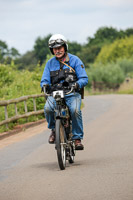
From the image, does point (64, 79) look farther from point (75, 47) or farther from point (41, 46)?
point (41, 46)

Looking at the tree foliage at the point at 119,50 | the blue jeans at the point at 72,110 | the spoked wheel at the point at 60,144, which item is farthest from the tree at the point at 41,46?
the spoked wheel at the point at 60,144

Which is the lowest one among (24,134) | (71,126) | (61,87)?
(24,134)

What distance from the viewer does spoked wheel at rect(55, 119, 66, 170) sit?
6988mm

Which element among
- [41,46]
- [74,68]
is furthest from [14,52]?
[74,68]

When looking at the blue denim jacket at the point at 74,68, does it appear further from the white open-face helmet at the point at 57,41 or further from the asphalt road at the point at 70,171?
the asphalt road at the point at 70,171

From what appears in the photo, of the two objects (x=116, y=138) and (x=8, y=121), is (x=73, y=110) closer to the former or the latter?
(x=116, y=138)

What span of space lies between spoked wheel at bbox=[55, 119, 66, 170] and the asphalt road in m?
0.17

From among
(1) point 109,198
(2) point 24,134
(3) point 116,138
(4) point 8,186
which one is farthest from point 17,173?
(2) point 24,134

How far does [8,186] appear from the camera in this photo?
636cm

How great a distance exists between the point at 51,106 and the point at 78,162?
1.32 m

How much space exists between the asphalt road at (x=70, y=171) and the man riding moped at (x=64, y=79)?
2.22 feet

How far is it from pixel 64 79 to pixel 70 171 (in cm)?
151

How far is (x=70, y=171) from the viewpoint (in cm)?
722

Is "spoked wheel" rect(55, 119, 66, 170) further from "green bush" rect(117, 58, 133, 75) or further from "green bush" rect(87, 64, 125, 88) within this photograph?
"green bush" rect(117, 58, 133, 75)
